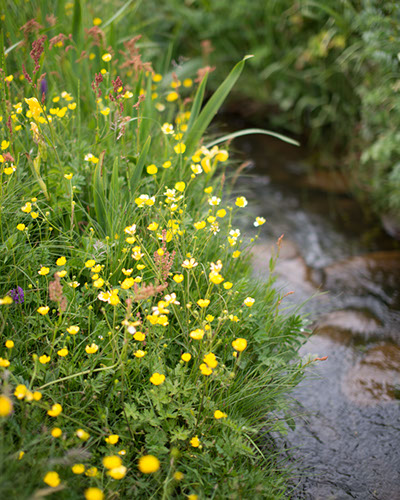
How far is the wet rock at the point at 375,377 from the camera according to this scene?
1.97 meters

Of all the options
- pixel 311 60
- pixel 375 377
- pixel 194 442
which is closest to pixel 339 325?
pixel 375 377

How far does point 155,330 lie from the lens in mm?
1514

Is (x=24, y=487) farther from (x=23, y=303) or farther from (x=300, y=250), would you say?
(x=300, y=250)

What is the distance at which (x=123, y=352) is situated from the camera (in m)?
1.32

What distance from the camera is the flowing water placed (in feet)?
5.42

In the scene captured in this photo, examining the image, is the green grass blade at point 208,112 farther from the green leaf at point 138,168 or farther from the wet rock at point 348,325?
the wet rock at point 348,325

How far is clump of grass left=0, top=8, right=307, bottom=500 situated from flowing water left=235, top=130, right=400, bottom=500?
26cm

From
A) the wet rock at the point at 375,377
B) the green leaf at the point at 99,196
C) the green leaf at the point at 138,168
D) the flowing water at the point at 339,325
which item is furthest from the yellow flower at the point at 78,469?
the wet rock at the point at 375,377

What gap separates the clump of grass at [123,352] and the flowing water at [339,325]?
256mm

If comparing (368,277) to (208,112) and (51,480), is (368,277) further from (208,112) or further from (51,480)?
(51,480)

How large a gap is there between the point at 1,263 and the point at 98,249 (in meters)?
0.40

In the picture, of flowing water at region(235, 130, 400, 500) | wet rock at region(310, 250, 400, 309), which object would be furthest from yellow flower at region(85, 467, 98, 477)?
wet rock at region(310, 250, 400, 309)

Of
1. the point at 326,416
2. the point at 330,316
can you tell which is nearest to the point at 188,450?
the point at 326,416

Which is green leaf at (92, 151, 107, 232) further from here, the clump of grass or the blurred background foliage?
the blurred background foliage
